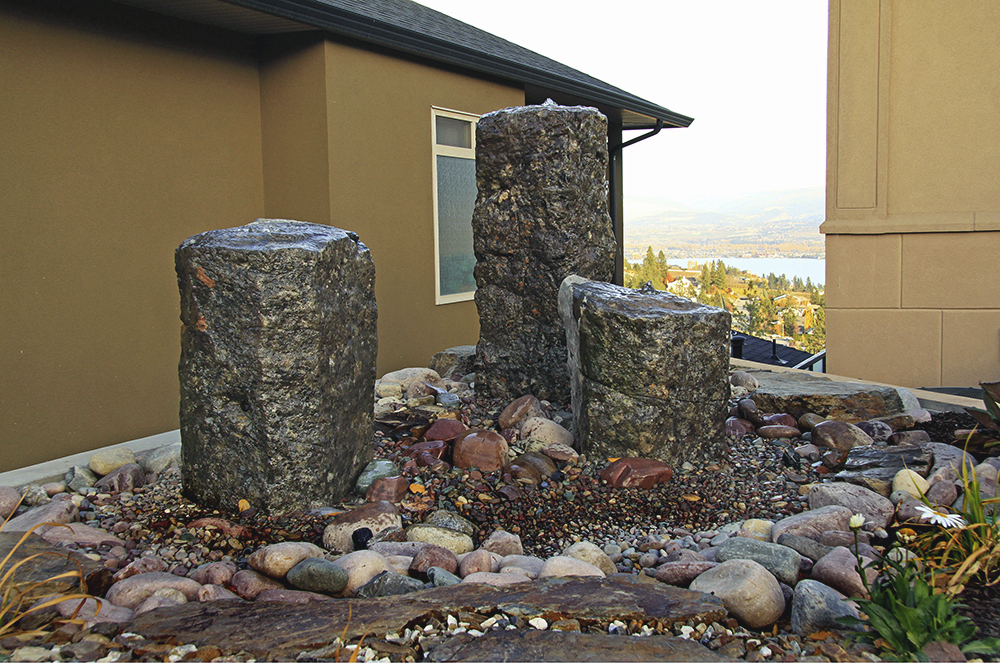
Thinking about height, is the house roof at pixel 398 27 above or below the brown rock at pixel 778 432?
above

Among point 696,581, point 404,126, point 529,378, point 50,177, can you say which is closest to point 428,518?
point 696,581

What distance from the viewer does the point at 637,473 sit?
3533 mm

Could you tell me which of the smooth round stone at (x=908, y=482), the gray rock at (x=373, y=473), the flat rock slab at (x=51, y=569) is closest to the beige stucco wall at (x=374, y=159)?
the gray rock at (x=373, y=473)

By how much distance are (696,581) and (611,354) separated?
1.41 meters

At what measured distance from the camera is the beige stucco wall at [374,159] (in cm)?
570

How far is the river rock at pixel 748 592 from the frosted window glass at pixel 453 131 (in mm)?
5501

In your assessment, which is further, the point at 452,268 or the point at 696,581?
the point at 452,268

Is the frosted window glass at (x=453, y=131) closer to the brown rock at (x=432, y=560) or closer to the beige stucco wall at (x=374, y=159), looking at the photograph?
the beige stucco wall at (x=374, y=159)

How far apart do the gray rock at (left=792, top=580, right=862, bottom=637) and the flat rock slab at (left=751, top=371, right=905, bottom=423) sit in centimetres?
252

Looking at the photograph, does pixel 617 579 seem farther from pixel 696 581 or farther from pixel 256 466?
pixel 256 466

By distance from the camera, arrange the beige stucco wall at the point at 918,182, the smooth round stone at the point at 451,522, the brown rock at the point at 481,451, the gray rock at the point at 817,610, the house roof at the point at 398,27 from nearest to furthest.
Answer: the gray rock at the point at 817,610, the smooth round stone at the point at 451,522, the brown rock at the point at 481,451, the house roof at the point at 398,27, the beige stucco wall at the point at 918,182

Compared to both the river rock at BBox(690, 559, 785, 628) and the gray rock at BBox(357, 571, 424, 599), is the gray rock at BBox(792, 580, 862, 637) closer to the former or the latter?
the river rock at BBox(690, 559, 785, 628)

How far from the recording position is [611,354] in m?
3.64

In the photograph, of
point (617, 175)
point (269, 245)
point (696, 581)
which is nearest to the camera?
point (696, 581)
